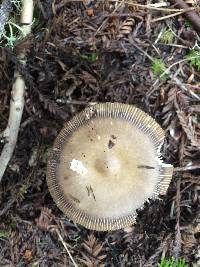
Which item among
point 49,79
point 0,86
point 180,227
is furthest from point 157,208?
point 0,86

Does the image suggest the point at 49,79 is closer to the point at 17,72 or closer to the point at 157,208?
the point at 17,72

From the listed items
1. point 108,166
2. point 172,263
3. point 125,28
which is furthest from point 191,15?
point 172,263

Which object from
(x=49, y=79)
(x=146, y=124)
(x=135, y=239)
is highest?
(x=49, y=79)

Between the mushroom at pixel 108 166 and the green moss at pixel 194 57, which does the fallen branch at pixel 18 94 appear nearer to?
the mushroom at pixel 108 166

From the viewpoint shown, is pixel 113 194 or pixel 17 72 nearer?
pixel 113 194

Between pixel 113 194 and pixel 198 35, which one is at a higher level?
pixel 198 35

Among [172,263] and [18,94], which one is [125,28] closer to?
[18,94]

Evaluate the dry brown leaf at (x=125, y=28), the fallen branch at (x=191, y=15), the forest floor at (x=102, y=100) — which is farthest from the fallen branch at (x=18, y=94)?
the fallen branch at (x=191, y=15)
